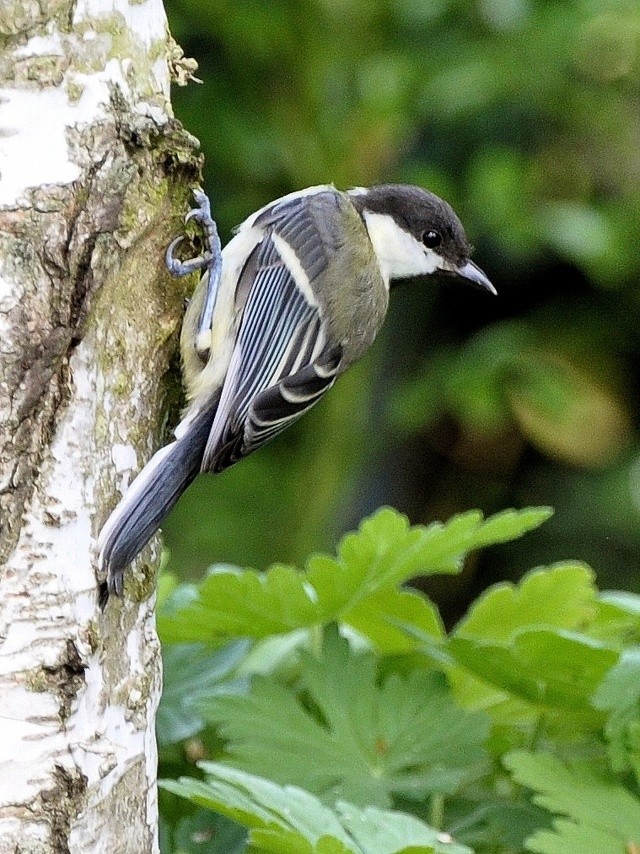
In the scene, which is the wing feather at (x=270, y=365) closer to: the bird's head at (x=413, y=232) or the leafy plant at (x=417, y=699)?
the leafy plant at (x=417, y=699)

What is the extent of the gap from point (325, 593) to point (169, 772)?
30cm

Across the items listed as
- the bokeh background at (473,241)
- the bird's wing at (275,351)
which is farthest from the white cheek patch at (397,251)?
the bokeh background at (473,241)

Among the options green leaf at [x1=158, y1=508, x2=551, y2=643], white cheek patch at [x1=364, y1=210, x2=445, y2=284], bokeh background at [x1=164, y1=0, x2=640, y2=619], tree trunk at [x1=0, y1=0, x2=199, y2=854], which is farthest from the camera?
bokeh background at [x1=164, y1=0, x2=640, y2=619]

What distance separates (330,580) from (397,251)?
70 cm

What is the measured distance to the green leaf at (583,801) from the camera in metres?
1.08

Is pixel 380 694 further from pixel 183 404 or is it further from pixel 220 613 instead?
pixel 183 404

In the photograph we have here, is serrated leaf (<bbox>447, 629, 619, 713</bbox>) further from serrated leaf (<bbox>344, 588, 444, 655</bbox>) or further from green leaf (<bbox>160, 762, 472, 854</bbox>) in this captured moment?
green leaf (<bbox>160, 762, 472, 854</bbox>)

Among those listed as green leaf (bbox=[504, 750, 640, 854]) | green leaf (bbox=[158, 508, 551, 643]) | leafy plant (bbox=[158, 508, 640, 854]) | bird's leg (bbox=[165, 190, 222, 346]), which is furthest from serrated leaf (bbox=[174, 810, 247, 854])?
bird's leg (bbox=[165, 190, 222, 346])

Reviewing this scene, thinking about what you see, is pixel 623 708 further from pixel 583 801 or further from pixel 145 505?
pixel 145 505

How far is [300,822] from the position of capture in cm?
99

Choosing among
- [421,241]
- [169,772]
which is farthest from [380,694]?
[421,241]

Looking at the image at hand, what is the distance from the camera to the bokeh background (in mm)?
3145

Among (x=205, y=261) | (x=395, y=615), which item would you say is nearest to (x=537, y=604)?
(x=395, y=615)

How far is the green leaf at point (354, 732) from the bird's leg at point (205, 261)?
1.20ft
